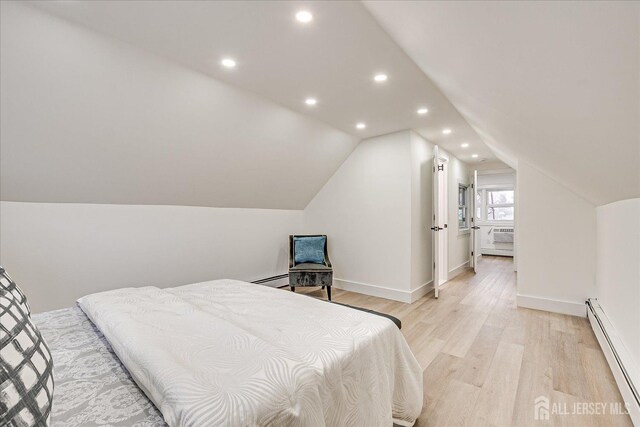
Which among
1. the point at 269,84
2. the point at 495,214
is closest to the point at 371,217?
the point at 269,84

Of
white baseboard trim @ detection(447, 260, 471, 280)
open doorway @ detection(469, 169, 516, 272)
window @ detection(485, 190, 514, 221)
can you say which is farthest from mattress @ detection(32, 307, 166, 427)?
window @ detection(485, 190, 514, 221)

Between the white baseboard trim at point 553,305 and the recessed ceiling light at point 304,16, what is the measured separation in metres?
3.94

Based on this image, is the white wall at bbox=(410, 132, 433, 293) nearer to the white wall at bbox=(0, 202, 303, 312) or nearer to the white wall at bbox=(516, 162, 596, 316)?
the white wall at bbox=(516, 162, 596, 316)

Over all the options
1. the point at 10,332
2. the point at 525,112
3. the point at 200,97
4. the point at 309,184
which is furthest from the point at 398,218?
the point at 10,332

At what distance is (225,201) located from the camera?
12.5ft

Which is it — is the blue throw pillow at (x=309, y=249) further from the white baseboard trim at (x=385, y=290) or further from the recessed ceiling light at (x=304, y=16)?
the recessed ceiling light at (x=304, y=16)

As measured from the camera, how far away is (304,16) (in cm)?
165

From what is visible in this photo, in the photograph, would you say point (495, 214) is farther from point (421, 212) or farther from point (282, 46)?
point (282, 46)

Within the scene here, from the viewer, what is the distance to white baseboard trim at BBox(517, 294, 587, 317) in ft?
10.3

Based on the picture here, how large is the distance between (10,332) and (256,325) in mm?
841

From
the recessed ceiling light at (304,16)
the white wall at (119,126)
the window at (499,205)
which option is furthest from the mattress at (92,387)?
the window at (499,205)

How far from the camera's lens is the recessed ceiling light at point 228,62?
2.14m

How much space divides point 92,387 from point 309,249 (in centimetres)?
338

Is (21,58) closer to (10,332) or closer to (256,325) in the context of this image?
(10,332)
